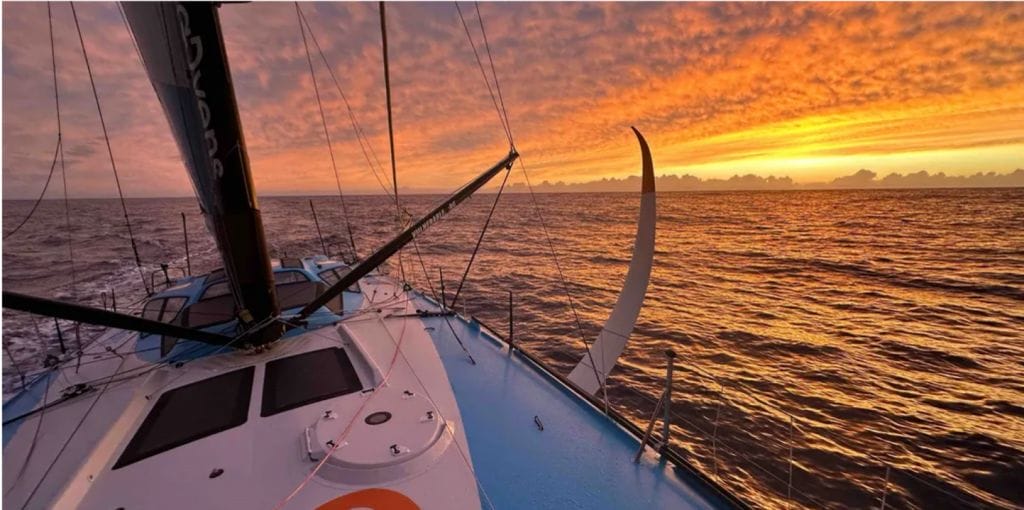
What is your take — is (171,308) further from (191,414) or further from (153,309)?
(191,414)

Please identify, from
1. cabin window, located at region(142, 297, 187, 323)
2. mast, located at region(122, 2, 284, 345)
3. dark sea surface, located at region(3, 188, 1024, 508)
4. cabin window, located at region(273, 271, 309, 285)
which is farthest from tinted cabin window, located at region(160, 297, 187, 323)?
mast, located at region(122, 2, 284, 345)

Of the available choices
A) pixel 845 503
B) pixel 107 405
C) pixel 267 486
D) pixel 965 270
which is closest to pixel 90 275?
pixel 107 405

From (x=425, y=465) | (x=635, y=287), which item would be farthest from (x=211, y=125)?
(x=635, y=287)

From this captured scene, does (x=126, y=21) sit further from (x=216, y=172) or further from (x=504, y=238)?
(x=504, y=238)

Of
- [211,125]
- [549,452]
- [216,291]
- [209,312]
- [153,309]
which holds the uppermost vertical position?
[211,125]

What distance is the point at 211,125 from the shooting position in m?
5.04

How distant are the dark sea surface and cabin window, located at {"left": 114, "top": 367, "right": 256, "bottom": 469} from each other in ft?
8.94

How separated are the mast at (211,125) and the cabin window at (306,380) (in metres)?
0.78

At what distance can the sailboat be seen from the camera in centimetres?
395

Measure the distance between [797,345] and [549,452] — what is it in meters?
12.5

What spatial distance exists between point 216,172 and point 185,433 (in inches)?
127

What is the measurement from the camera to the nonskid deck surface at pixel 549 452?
4.03 metres

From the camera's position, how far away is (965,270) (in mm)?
23578

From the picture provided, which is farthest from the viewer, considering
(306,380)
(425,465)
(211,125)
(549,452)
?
(306,380)
